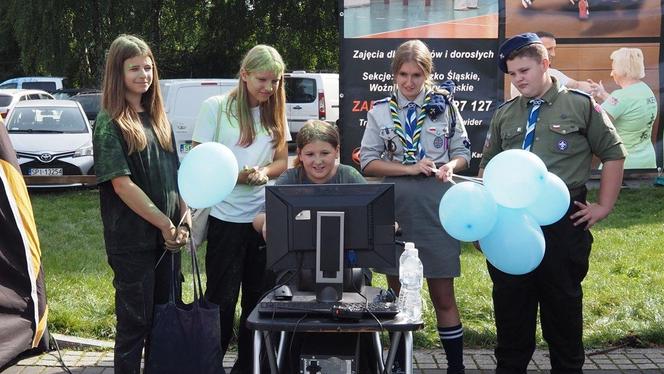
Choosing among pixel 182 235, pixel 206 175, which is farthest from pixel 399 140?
pixel 182 235

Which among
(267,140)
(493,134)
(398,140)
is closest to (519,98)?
(493,134)

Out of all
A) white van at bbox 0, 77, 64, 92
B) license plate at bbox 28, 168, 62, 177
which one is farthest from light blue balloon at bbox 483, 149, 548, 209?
white van at bbox 0, 77, 64, 92

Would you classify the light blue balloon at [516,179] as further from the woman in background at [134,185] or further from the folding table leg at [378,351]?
the woman in background at [134,185]

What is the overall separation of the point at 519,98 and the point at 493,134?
0.81ft

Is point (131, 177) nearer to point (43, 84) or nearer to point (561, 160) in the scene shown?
point (561, 160)

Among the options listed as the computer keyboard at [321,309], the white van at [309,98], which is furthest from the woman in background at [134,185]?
the white van at [309,98]

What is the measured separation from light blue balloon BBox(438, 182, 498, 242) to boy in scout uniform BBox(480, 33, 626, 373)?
0.72 m

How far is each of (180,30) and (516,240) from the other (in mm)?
27285

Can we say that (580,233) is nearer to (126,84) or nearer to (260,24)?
(126,84)

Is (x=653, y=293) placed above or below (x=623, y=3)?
below

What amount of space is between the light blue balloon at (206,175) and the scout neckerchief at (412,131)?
3.05ft

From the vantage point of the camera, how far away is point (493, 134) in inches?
175

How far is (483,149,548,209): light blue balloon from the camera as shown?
11.6ft

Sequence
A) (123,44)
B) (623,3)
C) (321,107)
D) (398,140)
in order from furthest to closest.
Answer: (321,107) → (623,3) → (398,140) → (123,44)
